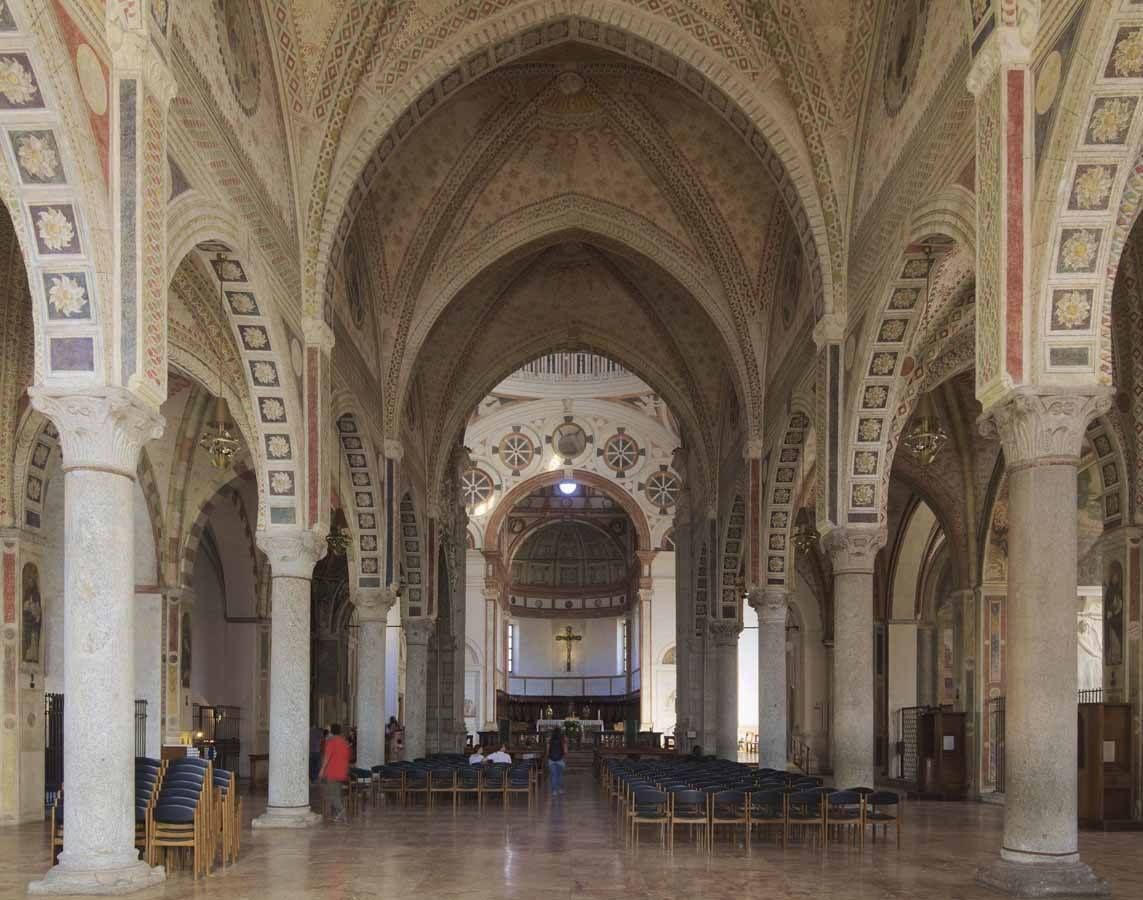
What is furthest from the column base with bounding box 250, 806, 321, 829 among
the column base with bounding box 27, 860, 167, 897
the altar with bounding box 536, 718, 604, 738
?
the altar with bounding box 536, 718, 604, 738

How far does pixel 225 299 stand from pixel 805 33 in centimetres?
853

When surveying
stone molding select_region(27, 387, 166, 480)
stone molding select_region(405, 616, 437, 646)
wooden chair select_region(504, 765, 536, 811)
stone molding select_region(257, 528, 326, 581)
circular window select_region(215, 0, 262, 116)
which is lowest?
wooden chair select_region(504, 765, 536, 811)

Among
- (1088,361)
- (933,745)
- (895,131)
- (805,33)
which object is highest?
(805,33)

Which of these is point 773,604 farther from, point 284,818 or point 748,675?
point 748,675

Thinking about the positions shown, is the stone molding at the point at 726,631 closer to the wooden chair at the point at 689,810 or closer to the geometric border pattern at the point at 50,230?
the wooden chair at the point at 689,810

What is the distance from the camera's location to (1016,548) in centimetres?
1149

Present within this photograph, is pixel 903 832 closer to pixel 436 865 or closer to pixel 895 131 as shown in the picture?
pixel 436 865

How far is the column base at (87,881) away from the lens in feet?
34.6

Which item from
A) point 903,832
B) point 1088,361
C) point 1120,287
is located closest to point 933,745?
point 903,832

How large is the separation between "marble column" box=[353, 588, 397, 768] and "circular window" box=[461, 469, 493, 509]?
21465 mm

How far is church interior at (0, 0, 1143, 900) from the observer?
11.1 metres

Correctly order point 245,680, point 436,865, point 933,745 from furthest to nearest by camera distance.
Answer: point 245,680 < point 933,745 < point 436,865

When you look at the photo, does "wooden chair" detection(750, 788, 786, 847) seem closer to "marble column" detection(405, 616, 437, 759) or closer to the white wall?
"marble column" detection(405, 616, 437, 759)

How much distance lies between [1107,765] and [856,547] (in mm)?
4905
